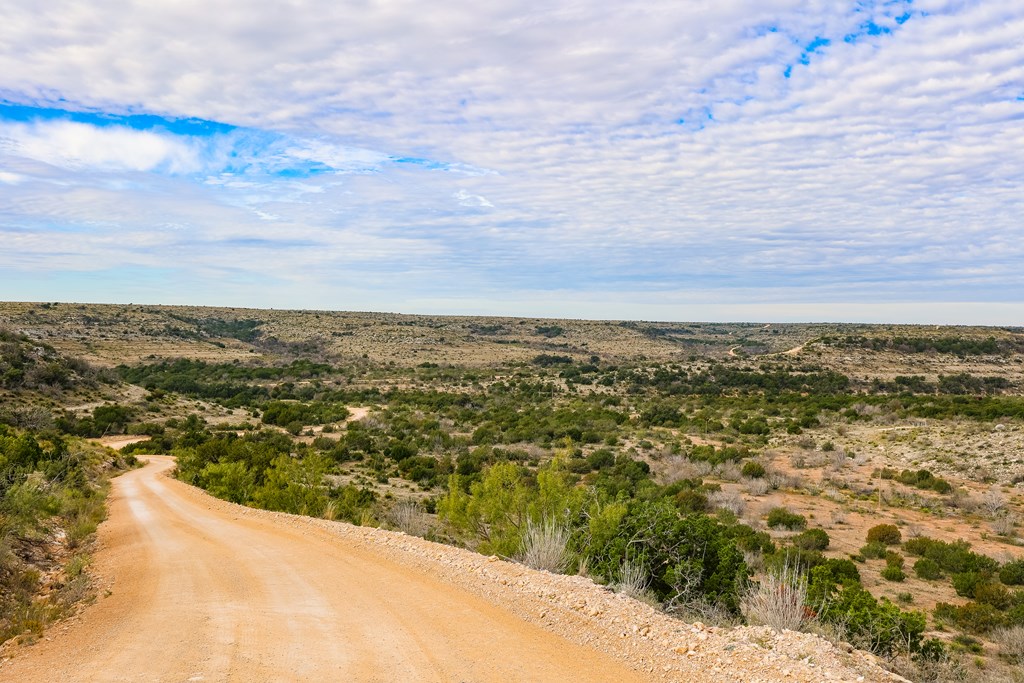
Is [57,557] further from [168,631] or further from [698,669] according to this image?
[698,669]

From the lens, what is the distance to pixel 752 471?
1089 inches

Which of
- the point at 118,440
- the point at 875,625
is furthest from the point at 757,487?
the point at 118,440

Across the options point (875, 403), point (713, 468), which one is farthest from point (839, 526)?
point (875, 403)

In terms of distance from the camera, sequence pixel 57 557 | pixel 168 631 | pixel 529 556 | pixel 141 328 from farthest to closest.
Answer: pixel 141 328 → pixel 57 557 → pixel 529 556 → pixel 168 631

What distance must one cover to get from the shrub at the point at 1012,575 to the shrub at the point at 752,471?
1232 cm

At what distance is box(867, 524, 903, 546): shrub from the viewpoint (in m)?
18.7

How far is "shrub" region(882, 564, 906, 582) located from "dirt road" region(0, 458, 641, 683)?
12262 mm

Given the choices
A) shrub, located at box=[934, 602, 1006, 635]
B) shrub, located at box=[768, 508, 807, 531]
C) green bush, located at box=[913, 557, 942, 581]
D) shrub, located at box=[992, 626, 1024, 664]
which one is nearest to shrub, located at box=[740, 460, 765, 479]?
shrub, located at box=[768, 508, 807, 531]

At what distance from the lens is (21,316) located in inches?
3401

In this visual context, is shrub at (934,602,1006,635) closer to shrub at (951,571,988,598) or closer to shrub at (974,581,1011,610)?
shrub at (974,581,1011,610)

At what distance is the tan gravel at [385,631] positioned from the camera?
20.6 feet

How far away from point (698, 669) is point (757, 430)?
35.4 m

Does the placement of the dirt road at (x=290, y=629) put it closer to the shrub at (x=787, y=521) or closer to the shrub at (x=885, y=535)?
the shrub at (x=787, y=521)

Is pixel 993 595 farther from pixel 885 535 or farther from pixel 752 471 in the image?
pixel 752 471
